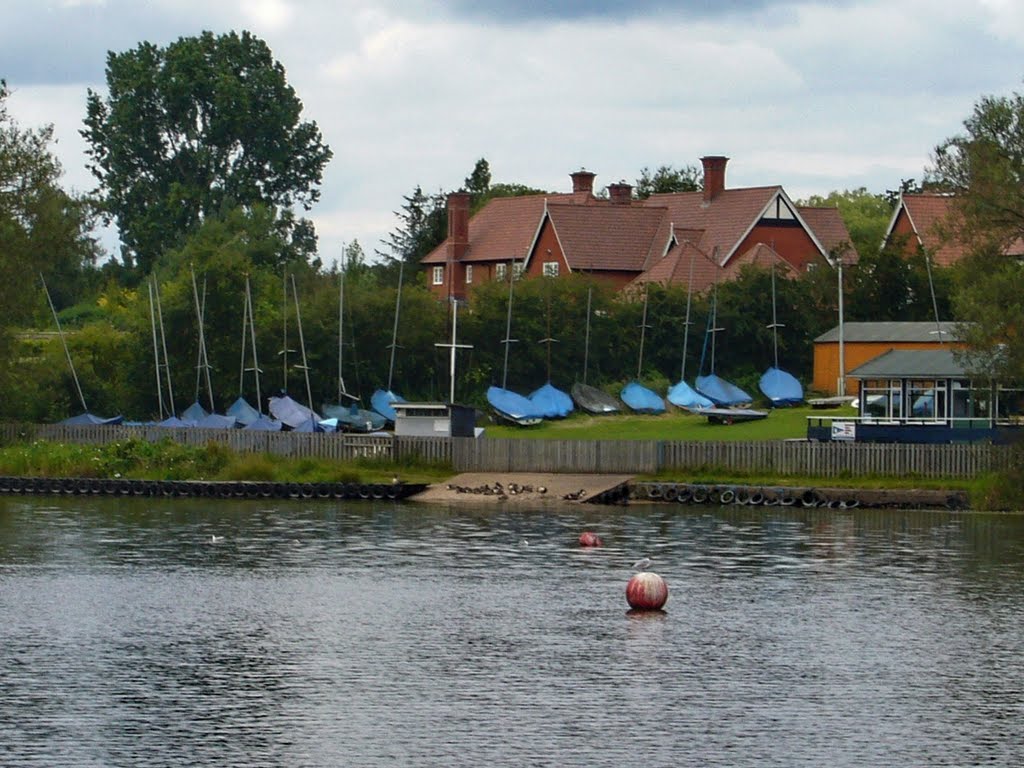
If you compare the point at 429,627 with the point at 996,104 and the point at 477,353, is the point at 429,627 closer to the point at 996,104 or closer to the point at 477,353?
the point at 996,104

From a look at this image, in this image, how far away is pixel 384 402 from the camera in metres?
104

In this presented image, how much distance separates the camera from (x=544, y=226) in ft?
418

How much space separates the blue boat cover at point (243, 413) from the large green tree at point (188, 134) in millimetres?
60077

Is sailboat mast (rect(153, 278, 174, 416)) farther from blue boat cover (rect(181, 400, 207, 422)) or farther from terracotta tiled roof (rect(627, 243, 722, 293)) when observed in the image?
terracotta tiled roof (rect(627, 243, 722, 293))

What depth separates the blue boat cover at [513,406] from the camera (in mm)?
99812

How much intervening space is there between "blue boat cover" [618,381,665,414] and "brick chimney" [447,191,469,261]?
3371cm

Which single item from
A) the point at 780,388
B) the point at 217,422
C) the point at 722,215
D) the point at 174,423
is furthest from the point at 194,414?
the point at 722,215

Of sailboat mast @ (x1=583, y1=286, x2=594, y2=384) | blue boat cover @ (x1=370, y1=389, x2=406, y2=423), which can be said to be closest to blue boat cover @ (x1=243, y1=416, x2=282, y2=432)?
blue boat cover @ (x1=370, y1=389, x2=406, y2=423)

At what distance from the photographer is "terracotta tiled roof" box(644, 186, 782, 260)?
124688 millimetres

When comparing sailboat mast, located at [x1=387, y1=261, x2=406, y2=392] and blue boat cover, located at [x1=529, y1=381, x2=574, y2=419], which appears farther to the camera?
sailboat mast, located at [x1=387, y1=261, x2=406, y2=392]

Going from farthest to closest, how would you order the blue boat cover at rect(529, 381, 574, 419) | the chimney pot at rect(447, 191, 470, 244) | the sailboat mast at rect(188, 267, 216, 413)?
the chimney pot at rect(447, 191, 470, 244) < the sailboat mast at rect(188, 267, 216, 413) < the blue boat cover at rect(529, 381, 574, 419)

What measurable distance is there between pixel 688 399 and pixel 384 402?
16.8 meters

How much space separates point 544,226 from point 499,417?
29308 millimetres

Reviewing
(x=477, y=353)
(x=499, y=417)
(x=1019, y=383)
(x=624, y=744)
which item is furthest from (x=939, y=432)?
(x=624, y=744)
